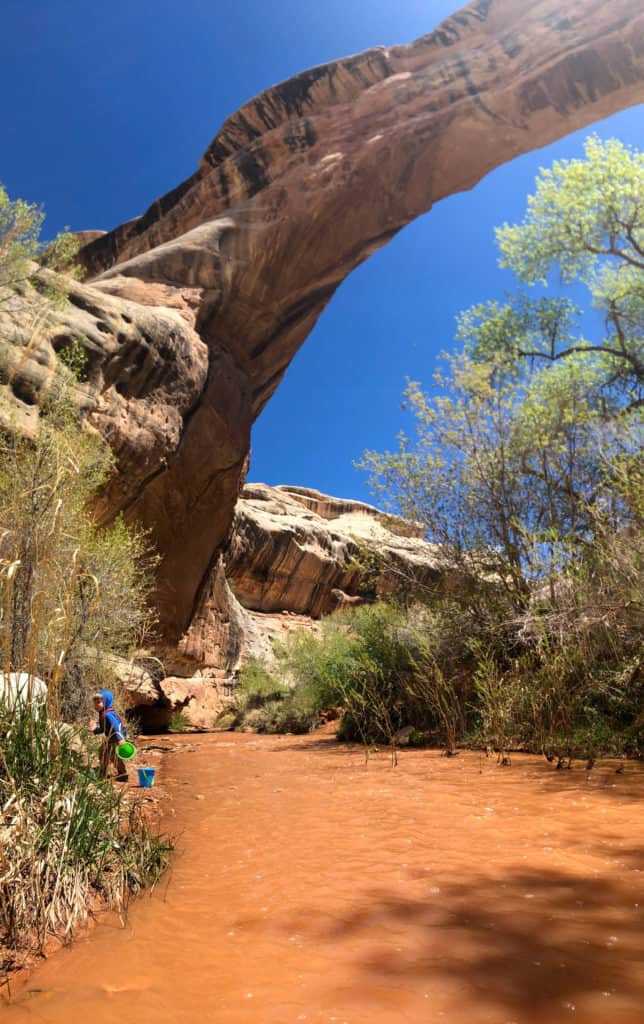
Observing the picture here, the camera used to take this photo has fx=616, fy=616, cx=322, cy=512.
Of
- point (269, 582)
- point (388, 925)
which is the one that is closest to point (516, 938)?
point (388, 925)

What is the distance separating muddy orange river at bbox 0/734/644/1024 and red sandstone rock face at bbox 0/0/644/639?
12.4 metres

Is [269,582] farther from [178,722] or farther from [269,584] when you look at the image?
[178,722]

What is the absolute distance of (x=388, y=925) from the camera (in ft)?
8.72

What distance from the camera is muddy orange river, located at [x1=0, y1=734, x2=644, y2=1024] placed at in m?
2.04

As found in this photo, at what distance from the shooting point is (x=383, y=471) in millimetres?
12523

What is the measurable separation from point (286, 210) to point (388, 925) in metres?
20.9

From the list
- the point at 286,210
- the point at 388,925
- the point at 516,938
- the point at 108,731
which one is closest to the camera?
the point at 516,938

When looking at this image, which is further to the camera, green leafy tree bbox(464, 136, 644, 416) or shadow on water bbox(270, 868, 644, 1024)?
green leafy tree bbox(464, 136, 644, 416)

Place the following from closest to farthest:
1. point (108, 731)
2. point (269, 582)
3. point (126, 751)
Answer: point (126, 751), point (108, 731), point (269, 582)

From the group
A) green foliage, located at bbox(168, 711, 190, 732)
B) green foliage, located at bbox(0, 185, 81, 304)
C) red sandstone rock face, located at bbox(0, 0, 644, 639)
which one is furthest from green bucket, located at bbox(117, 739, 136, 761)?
green foliage, located at bbox(168, 711, 190, 732)

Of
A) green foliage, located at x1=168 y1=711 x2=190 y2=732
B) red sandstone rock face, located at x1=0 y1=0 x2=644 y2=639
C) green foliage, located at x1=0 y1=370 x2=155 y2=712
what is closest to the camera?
green foliage, located at x1=0 y1=370 x2=155 y2=712

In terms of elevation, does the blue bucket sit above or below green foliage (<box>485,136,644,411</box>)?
below

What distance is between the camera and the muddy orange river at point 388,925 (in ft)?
6.68

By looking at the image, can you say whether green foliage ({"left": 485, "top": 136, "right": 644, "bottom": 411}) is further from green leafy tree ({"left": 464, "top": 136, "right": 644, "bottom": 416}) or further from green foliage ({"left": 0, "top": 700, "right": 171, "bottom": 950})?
green foliage ({"left": 0, "top": 700, "right": 171, "bottom": 950})
